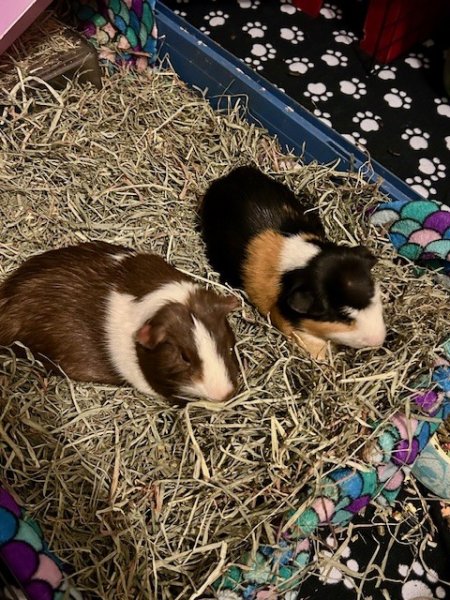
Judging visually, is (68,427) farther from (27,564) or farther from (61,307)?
(27,564)

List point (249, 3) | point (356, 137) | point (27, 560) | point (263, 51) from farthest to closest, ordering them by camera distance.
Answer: point (249, 3)
point (263, 51)
point (356, 137)
point (27, 560)

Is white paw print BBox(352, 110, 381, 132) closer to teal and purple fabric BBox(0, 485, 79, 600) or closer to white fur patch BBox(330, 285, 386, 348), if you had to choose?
white fur patch BBox(330, 285, 386, 348)

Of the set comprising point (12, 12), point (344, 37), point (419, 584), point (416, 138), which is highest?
point (12, 12)

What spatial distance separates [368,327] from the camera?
1.86 m

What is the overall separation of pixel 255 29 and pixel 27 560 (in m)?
2.93

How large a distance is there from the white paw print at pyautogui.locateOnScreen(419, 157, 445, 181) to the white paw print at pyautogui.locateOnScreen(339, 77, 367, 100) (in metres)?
0.50

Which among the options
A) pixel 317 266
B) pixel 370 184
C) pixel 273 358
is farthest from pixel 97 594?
pixel 370 184

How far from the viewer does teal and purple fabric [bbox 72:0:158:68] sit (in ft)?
8.59

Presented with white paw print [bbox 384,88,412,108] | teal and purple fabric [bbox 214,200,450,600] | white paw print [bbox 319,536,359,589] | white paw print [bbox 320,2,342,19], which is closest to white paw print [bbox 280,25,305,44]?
white paw print [bbox 320,2,342,19]

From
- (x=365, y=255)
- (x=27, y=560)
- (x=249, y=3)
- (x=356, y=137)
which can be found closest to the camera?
(x=27, y=560)

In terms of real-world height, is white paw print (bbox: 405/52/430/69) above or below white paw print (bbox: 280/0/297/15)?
below

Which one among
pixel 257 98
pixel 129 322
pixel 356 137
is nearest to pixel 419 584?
pixel 129 322

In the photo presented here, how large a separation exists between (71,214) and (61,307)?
0.57 metres

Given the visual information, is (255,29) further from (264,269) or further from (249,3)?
(264,269)
